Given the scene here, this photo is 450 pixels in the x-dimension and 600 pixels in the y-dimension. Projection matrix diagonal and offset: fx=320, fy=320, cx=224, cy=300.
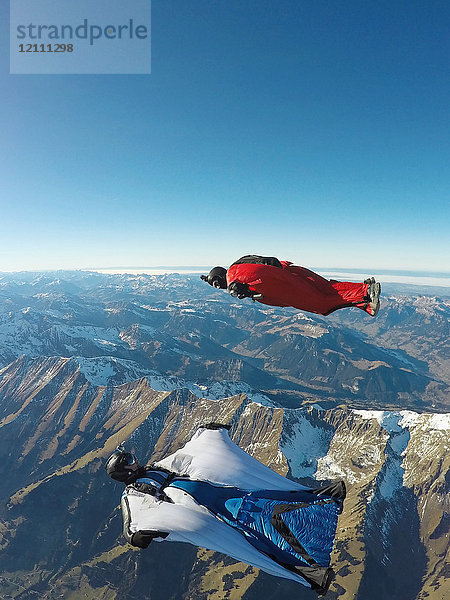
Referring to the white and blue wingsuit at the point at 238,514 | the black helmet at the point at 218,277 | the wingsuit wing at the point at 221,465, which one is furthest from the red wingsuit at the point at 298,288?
the wingsuit wing at the point at 221,465

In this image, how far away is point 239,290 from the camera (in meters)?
12.9

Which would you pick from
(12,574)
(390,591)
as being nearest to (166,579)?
(12,574)

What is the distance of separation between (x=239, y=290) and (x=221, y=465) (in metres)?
9.03

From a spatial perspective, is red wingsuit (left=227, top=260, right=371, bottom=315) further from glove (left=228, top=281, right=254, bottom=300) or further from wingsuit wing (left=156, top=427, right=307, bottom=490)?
wingsuit wing (left=156, top=427, right=307, bottom=490)

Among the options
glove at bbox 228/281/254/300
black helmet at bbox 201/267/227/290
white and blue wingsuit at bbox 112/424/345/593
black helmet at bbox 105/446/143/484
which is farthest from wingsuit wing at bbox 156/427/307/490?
glove at bbox 228/281/254/300

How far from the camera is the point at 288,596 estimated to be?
164375 mm

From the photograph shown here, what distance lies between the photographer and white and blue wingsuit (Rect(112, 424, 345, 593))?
12.2 meters

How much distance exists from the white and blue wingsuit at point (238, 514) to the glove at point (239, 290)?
8809mm

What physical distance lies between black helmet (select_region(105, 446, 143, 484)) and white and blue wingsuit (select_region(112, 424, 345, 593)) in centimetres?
46

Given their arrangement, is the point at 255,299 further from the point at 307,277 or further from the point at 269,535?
the point at 269,535

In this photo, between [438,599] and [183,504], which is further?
[438,599]

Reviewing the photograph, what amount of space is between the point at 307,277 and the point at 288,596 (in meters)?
216

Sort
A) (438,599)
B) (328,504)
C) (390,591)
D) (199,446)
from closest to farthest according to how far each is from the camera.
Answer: (328,504) → (199,446) → (438,599) → (390,591)

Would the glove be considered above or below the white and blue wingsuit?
above
